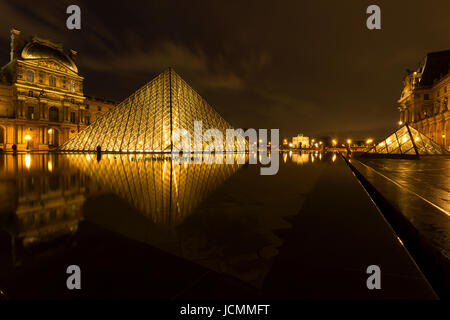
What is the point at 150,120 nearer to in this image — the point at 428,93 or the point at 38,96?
the point at 38,96

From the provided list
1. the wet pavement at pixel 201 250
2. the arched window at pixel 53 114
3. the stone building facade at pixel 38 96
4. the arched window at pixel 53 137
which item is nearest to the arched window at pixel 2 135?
the stone building facade at pixel 38 96

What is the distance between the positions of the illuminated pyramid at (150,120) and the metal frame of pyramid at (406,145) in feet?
53.5

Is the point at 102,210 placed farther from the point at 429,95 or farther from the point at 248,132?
the point at 248,132

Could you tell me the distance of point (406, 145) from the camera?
18.5 metres

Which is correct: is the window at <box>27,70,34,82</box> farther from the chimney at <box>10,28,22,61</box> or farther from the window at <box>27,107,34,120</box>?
the window at <box>27,107,34,120</box>

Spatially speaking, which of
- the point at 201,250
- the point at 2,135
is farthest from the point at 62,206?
the point at 2,135

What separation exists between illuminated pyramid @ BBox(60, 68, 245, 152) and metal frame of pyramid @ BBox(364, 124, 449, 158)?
1631cm

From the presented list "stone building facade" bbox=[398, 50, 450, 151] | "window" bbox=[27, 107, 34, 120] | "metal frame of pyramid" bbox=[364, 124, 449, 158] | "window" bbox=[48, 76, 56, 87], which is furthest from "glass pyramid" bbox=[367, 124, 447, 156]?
"window" bbox=[27, 107, 34, 120]

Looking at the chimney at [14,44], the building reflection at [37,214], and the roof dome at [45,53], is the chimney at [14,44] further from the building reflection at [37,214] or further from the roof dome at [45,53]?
the building reflection at [37,214]

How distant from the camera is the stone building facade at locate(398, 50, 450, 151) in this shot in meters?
34.5

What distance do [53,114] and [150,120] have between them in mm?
26455

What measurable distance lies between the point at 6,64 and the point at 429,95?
64.3 meters

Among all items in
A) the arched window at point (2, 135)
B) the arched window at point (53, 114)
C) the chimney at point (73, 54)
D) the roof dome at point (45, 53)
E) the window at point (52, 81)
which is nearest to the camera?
the arched window at point (2, 135)

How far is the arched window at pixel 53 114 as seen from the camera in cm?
3832
